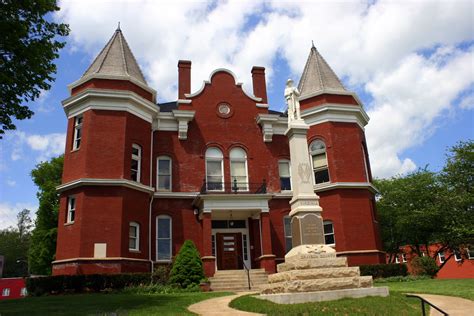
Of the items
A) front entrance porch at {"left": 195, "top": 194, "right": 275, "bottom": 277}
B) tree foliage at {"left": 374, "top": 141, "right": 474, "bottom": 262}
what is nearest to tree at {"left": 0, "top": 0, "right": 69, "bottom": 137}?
front entrance porch at {"left": 195, "top": 194, "right": 275, "bottom": 277}

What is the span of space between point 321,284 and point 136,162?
544 inches

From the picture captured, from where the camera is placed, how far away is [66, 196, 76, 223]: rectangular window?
1989cm

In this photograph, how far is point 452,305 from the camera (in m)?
9.98

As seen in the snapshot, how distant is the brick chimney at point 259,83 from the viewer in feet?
88.4

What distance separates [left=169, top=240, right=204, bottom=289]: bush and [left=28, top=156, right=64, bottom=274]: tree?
2215 cm

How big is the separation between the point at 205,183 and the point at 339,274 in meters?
12.9

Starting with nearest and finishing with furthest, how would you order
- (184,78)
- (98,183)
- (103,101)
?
(98,183) < (103,101) < (184,78)

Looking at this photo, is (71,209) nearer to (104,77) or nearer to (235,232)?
(104,77)

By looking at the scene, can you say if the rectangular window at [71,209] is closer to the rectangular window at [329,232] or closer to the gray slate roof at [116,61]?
the gray slate roof at [116,61]

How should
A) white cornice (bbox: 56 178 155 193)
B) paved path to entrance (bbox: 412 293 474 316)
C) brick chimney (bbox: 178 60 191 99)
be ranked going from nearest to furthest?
paved path to entrance (bbox: 412 293 474 316) < white cornice (bbox: 56 178 155 193) < brick chimney (bbox: 178 60 191 99)

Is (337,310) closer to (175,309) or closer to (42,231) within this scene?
(175,309)

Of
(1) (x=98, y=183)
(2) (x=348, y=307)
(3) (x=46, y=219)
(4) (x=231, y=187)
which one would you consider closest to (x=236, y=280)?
(4) (x=231, y=187)

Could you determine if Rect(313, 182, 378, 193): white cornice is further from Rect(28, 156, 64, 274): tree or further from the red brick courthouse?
Rect(28, 156, 64, 274): tree

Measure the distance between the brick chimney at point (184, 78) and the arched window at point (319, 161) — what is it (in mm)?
8652
